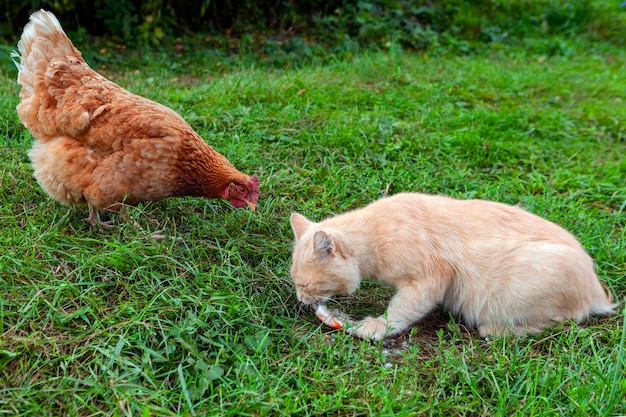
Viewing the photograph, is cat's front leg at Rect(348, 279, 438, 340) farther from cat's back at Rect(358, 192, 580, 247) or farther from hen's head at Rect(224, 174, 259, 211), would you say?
hen's head at Rect(224, 174, 259, 211)

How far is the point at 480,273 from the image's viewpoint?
3.52 m

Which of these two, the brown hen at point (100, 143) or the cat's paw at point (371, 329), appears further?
the brown hen at point (100, 143)

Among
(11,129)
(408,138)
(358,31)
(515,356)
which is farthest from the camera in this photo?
(358,31)

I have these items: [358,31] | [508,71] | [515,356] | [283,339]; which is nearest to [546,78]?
[508,71]

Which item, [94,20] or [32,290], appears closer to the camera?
[32,290]

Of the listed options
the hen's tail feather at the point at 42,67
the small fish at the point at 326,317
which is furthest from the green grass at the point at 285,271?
the hen's tail feather at the point at 42,67

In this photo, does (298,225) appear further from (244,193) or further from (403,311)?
(403,311)

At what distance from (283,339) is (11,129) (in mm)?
3724

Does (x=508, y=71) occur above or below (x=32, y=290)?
above

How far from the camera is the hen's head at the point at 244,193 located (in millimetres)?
4250

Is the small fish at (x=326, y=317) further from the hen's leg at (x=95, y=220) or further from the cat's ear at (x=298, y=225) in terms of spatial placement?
the hen's leg at (x=95, y=220)

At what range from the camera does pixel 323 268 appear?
3408 mm

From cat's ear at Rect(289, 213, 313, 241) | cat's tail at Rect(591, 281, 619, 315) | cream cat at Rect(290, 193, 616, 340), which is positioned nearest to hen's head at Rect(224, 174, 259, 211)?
cat's ear at Rect(289, 213, 313, 241)

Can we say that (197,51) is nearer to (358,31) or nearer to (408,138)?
(358,31)
